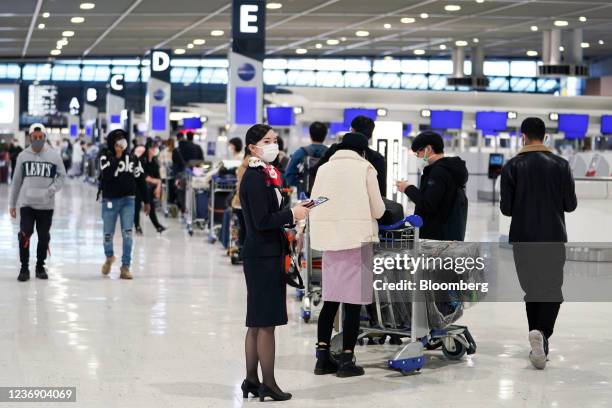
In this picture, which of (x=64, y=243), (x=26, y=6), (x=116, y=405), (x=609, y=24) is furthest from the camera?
(x=609, y=24)

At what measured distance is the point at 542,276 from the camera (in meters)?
7.48

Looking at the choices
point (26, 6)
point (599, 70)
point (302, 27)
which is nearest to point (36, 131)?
point (26, 6)

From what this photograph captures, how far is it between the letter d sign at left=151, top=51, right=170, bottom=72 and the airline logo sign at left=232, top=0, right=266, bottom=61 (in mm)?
12778

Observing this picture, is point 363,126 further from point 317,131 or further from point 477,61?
point 477,61

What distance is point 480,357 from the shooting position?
7.97 meters

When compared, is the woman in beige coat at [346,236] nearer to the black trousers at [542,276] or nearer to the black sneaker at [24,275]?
the black trousers at [542,276]

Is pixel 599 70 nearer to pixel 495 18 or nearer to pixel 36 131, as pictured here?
pixel 495 18

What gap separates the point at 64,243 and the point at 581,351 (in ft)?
32.7

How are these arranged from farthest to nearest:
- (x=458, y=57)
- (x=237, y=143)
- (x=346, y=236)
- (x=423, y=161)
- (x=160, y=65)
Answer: (x=458, y=57) < (x=160, y=65) < (x=237, y=143) < (x=423, y=161) < (x=346, y=236)

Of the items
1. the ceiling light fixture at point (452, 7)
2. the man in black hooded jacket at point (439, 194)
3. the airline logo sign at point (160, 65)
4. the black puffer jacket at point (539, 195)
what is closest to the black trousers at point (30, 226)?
the man in black hooded jacket at point (439, 194)

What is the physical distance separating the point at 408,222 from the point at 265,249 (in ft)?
4.55

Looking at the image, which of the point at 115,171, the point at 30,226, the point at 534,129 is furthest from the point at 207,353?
the point at 30,226

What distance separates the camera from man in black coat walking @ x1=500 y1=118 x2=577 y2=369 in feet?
24.6

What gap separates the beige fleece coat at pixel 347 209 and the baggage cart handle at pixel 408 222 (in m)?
0.20
